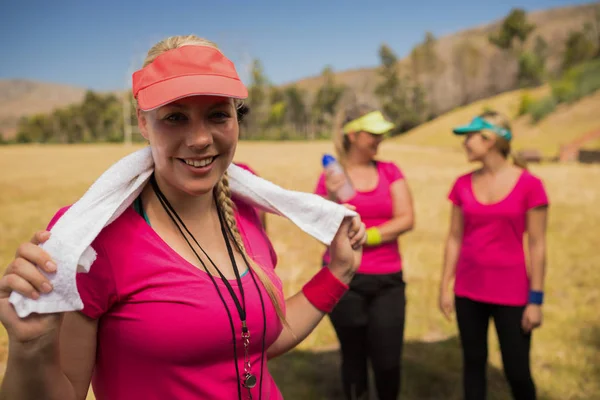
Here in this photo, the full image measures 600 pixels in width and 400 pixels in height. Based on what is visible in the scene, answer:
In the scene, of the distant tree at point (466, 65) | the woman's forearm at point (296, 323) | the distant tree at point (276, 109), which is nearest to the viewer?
the woman's forearm at point (296, 323)

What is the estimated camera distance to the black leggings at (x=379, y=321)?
3.33 metres

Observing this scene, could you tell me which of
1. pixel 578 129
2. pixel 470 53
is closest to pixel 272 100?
pixel 470 53

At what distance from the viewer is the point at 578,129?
92.9ft

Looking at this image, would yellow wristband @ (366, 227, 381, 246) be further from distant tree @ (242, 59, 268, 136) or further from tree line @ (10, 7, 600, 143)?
distant tree @ (242, 59, 268, 136)

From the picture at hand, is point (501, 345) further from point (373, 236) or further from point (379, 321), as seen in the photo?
point (373, 236)

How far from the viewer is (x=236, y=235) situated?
1.67 meters

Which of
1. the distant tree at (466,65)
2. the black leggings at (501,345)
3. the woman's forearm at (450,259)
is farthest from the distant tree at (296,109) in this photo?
the black leggings at (501,345)

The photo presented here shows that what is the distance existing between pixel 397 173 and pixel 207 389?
243 cm

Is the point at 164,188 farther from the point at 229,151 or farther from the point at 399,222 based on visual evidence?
the point at 399,222

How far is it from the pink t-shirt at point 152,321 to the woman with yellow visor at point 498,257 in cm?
215

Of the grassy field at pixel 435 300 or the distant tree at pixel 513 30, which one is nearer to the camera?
the grassy field at pixel 435 300

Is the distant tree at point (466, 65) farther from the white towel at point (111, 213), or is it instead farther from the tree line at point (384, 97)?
the white towel at point (111, 213)

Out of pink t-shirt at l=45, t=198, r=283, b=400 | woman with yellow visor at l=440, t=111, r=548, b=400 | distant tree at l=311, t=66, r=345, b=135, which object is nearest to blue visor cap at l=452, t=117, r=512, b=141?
woman with yellow visor at l=440, t=111, r=548, b=400

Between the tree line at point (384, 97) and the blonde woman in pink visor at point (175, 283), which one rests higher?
the tree line at point (384, 97)
